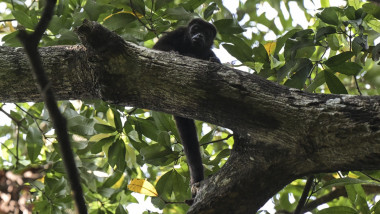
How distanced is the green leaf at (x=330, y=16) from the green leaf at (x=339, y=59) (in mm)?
227

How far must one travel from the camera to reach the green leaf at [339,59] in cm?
283

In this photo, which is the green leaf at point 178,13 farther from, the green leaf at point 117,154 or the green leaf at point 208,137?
the green leaf at point 117,154

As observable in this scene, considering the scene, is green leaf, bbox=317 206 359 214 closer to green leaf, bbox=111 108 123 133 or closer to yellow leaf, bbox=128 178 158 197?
yellow leaf, bbox=128 178 158 197

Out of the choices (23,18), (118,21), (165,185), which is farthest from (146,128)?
(23,18)

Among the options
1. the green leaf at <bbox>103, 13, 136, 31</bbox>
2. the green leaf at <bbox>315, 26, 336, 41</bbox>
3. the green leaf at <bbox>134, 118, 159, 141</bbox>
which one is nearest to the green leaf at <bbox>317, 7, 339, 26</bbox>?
the green leaf at <bbox>315, 26, 336, 41</bbox>

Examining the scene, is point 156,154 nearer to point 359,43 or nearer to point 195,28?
point 359,43

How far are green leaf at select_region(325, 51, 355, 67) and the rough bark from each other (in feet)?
2.91

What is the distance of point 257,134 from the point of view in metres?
2.12

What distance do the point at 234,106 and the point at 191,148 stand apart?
1.24 meters

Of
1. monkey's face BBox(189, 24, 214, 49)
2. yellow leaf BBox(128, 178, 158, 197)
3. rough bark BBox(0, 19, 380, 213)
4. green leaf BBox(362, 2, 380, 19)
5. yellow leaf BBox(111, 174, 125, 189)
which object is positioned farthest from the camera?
yellow leaf BBox(111, 174, 125, 189)

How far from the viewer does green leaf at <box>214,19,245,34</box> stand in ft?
11.6

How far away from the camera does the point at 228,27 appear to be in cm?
355

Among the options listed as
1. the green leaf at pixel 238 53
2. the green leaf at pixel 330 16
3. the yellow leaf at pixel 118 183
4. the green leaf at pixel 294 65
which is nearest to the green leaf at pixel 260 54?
the green leaf at pixel 238 53

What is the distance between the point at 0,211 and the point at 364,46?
237 cm
